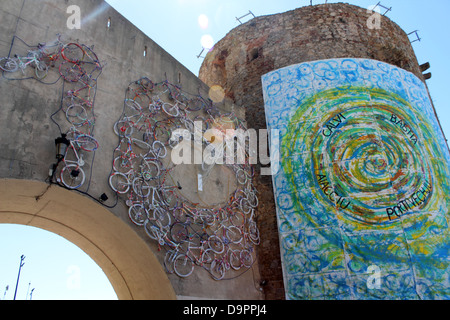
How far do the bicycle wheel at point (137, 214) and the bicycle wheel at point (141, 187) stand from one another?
16 cm

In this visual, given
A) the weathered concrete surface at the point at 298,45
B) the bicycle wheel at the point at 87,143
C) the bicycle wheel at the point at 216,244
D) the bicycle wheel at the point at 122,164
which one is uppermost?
the weathered concrete surface at the point at 298,45

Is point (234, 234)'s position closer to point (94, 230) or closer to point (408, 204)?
point (94, 230)


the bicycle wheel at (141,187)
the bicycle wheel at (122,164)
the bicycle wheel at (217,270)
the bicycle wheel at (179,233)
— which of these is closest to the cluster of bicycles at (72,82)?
the bicycle wheel at (122,164)

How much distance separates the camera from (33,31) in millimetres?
4930

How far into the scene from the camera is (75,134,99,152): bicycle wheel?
4.81m

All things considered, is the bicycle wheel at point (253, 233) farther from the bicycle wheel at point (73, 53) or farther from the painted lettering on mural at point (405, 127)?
the bicycle wheel at point (73, 53)

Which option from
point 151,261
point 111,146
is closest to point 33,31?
point 111,146

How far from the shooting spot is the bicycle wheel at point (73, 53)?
516 centimetres

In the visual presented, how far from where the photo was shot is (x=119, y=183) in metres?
5.07

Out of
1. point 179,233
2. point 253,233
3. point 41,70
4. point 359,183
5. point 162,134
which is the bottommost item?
point 179,233

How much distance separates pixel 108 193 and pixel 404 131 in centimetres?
534

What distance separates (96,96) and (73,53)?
2.13 ft

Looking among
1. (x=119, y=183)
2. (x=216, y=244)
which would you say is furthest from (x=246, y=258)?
(x=119, y=183)
